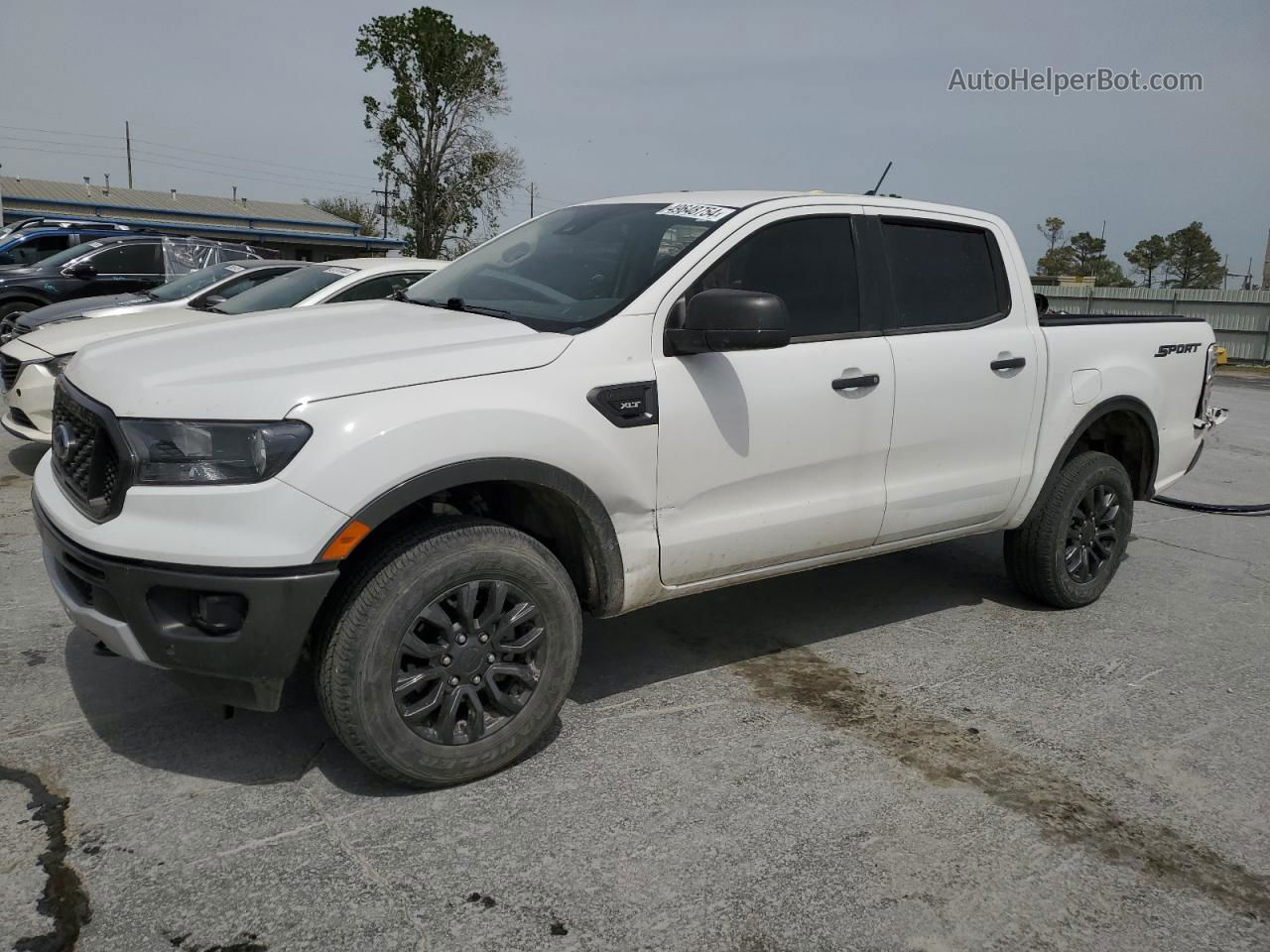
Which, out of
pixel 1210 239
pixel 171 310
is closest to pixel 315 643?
pixel 171 310

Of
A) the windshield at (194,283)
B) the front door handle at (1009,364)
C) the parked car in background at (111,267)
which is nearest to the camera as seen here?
the front door handle at (1009,364)

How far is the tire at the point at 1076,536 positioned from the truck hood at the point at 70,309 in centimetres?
747

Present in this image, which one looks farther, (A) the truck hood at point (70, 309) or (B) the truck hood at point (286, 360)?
(A) the truck hood at point (70, 309)

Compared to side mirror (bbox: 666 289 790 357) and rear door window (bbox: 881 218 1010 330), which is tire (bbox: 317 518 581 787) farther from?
rear door window (bbox: 881 218 1010 330)

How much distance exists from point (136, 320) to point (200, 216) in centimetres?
4479

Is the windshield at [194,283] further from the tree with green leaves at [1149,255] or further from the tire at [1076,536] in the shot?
the tree with green leaves at [1149,255]

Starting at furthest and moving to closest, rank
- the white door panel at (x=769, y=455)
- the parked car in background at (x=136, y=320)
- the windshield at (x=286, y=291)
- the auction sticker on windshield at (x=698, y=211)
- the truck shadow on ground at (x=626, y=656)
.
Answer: the windshield at (x=286, y=291) → the parked car in background at (x=136, y=320) → the auction sticker on windshield at (x=698, y=211) → the white door panel at (x=769, y=455) → the truck shadow on ground at (x=626, y=656)

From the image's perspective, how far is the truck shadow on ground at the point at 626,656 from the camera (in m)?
3.27

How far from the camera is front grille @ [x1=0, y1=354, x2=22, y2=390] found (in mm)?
6883

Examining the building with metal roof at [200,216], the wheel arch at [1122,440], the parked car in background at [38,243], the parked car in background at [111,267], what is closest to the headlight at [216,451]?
the wheel arch at [1122,440]

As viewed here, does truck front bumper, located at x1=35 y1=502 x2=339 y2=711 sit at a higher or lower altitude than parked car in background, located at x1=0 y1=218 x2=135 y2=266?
lower

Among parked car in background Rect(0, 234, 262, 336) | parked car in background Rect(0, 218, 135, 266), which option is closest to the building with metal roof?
parked car in background Rect(0, 218, 135, 266)

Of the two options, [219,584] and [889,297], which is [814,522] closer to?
[889,297]

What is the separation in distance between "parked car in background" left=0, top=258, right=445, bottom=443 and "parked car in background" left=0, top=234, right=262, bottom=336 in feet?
15.3
